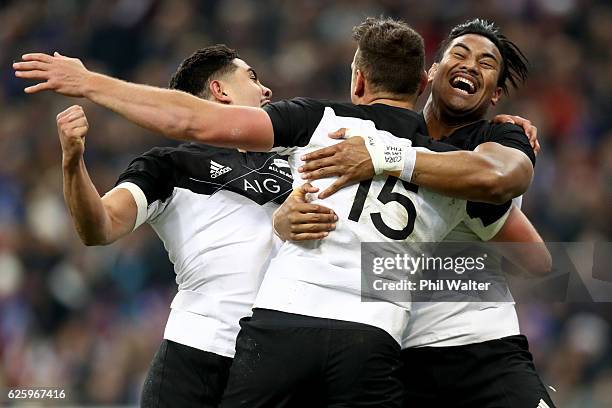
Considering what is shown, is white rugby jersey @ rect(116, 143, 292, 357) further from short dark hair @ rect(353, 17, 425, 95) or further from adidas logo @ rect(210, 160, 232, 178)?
short dark hair @ rect(353, 17, 425, 95)

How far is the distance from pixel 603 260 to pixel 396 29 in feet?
8.96

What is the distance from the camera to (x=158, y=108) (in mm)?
3455

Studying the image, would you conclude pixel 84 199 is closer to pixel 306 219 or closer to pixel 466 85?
pixel 306 219

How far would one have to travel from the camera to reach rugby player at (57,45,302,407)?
4117mm

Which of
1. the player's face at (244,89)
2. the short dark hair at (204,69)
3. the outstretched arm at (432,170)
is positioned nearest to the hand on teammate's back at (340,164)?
the outstretched arm at (432,170)

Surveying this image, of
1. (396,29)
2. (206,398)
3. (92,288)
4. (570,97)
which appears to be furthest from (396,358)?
(570,97)

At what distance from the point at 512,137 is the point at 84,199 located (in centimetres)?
163

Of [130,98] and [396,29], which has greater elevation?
[396,29]

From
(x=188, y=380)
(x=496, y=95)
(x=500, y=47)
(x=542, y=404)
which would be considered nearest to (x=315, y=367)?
(x=188, y=380)

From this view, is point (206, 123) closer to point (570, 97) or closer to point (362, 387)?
point (362, 387)

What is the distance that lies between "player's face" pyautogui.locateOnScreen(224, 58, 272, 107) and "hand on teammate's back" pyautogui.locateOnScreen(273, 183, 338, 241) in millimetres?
1070

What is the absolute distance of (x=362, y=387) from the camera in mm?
3377

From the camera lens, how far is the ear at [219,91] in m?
4.59

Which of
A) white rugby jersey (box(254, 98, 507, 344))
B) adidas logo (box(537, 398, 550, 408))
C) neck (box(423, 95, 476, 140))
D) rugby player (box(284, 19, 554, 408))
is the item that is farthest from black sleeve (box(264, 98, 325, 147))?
adidas logo (box(537, 398, 550, 408))
